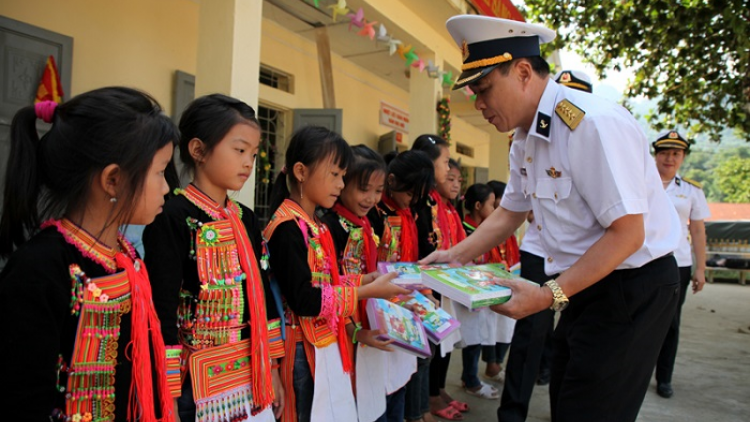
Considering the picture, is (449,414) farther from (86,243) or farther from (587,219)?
(86,243)

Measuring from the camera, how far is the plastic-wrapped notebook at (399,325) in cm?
226

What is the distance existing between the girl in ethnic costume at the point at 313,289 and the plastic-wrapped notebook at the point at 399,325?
0.56 ft

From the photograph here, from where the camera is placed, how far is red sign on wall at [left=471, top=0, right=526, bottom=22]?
6.29m

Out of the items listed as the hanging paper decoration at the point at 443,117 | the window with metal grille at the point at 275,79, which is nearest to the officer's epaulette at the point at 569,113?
the hanging paper decoration at the point at 443,117

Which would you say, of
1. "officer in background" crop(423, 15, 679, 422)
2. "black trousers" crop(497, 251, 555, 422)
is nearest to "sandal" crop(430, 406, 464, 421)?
"black trousers" crop(497, 251, 555, 422)

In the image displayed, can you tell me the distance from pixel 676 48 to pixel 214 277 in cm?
807

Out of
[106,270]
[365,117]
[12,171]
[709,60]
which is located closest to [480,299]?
[106,270]

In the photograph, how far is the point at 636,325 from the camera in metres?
1.74

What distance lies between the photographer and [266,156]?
5.91 meters

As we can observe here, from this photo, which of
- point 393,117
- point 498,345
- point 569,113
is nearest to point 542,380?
point 498,345

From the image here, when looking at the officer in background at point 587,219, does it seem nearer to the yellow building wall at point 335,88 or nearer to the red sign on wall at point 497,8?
the yellow building wall at point 335,88

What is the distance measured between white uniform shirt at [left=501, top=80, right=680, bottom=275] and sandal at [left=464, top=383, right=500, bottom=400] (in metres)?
2.22

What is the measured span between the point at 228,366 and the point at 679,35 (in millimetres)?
7506

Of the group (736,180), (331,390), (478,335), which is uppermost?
(736,180)
